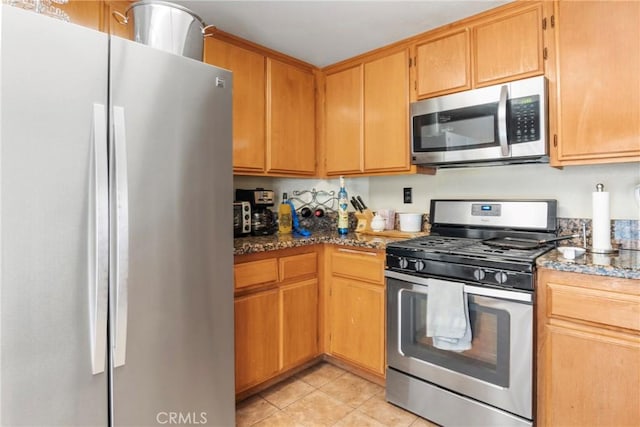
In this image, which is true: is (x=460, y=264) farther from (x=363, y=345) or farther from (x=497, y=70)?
(x=497, y=70)

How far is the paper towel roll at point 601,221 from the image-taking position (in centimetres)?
158

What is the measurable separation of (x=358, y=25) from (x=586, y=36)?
117 centimetres

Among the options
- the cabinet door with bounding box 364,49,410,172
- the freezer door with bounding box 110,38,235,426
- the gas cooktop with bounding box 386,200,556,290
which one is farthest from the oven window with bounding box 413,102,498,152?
the freezer door with bounding box 110,38,235,426

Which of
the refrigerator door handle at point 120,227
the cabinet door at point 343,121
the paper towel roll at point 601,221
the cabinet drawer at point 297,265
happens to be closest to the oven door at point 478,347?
the paper towel roll at point 601,221

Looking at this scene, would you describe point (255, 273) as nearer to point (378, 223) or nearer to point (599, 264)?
point (378, 223)

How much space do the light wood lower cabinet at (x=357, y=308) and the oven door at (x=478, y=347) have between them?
0.50 ft

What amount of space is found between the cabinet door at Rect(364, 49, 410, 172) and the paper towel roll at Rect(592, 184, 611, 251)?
103cm

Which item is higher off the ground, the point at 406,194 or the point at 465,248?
the point at 406,194

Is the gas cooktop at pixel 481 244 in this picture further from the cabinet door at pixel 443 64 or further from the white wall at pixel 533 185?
the cabinet door at pixel 443 64

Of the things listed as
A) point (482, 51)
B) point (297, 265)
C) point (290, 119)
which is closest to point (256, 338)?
point (297, 265)

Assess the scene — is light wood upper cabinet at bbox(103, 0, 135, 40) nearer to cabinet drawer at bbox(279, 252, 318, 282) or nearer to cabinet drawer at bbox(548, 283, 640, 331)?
cabinet drawer at bbox(279, 252, 318, 282)

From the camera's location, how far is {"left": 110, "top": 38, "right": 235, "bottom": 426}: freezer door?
120 cm

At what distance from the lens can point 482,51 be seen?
6.52 feet

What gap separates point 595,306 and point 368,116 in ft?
5.63
